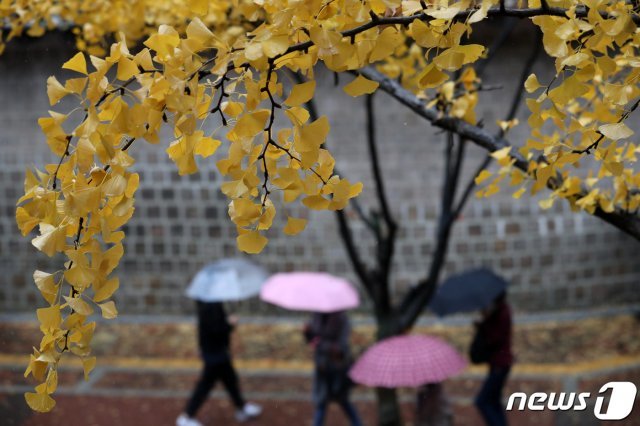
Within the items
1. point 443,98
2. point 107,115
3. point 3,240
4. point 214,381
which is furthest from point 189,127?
point 3,240

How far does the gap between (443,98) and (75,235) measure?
67.4 inches

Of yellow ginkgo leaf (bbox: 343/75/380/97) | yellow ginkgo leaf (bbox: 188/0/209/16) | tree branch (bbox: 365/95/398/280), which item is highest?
yellow ginkgo leaf (bbox: 188/0/209/16)

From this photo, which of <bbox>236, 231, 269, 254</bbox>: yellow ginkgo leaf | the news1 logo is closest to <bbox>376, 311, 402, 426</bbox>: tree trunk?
the news1 logo

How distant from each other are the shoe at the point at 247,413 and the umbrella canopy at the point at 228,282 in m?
0.90

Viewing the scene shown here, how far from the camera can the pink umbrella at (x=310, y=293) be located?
5688 mm

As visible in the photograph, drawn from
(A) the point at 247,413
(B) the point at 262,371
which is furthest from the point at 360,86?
(B) the point at 262,371

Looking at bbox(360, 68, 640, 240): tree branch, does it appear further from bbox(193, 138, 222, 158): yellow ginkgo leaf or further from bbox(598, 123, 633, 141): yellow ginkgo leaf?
bbox(193, 138, 222, 158): yellow ginkgo leaf

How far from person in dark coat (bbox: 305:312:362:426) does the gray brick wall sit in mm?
2516

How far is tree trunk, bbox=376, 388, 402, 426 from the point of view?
16.7 ft

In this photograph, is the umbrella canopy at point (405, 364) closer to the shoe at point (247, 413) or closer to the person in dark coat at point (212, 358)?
the person in dark coat at point (212, 358)

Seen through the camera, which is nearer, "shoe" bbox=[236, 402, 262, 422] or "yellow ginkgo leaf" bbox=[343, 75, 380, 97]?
"yellow ginkgo leaf" bbox=[343, 75, 380, 97]

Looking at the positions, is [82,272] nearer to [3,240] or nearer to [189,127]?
[189,127]

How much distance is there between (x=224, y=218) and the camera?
27.6 feet

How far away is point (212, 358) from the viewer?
19.8 feet
